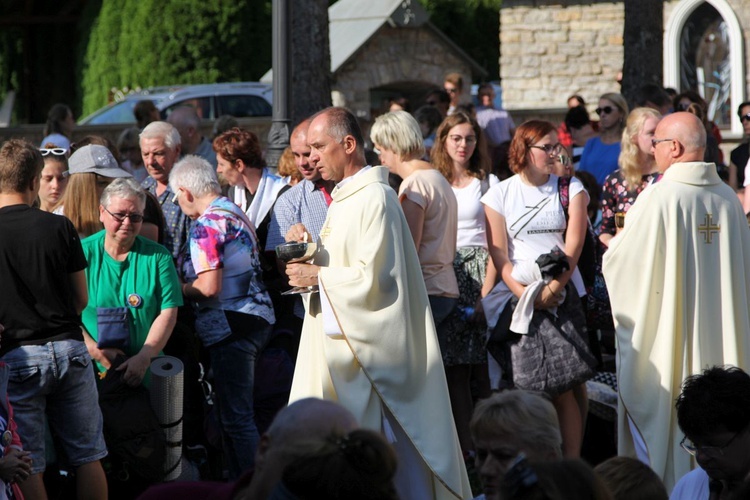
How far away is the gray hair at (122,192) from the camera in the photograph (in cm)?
616

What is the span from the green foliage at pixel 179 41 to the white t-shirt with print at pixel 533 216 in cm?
2177

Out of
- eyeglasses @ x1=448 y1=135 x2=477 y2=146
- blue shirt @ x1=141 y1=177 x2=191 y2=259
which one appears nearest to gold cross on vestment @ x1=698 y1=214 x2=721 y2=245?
eyeglasses @ x1=448 y1=135 x2=477 y2=146

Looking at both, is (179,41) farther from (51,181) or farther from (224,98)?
(51,181)

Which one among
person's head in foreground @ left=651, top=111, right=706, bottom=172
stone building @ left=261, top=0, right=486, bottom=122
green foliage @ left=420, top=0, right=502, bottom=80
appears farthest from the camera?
green foliage @ left=420, top=0, right=502, bottom=80

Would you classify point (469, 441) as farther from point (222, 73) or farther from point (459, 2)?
point (459, 2)

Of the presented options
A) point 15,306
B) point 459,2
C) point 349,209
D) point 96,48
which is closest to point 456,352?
point 349,209

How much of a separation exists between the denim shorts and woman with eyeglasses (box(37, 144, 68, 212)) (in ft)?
6.04

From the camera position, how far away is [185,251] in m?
7.18

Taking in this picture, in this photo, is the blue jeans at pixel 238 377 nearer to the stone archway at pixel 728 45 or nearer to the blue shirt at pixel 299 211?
the blue shirt at pixel 299 211

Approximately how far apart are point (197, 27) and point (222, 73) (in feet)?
3.88

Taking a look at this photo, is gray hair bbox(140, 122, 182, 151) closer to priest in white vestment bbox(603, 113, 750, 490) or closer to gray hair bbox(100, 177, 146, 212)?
gray hair bbox(100, 177, 146, 212)

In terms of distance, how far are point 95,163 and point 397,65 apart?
19.0m

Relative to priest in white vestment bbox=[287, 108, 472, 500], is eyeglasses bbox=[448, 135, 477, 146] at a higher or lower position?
higher

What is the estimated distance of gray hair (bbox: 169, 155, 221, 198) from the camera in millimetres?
6789
